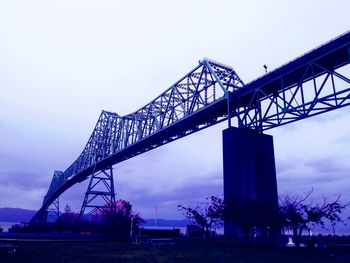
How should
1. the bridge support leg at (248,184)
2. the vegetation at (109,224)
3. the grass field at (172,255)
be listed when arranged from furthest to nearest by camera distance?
the vegetation at (109,224) < the bridge support leg at (248,184) < the grass field at (172,255)

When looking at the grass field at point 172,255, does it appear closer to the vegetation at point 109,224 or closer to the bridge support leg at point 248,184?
the bridge support leg at point 248,184

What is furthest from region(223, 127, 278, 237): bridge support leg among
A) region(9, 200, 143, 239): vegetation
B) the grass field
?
region(9, 200, 143, 239): vegetation

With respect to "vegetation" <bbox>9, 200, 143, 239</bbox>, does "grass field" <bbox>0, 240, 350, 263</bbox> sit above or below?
below

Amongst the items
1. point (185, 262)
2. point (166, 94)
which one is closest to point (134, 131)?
point (166, 94)

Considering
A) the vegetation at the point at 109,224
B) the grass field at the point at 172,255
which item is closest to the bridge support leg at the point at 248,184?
the grass field at the point at 172,255

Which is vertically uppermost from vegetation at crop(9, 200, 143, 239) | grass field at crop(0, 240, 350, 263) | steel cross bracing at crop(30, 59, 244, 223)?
steel cross bracing at crop(30, 59, 244, 223)

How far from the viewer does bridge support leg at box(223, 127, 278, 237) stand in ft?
100

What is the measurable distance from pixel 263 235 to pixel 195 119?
16.3 metres

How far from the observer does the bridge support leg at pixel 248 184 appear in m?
30.5

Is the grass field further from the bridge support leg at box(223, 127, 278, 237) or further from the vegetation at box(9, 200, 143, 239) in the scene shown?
the vegetation at box(9, 200, 143, 239)

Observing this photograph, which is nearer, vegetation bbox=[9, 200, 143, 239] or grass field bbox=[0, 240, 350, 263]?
grass field bbox=[0, 240, 350, 263]

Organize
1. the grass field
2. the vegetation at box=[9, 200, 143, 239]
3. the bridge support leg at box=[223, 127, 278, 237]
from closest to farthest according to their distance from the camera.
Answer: the grass field, the bridge support leg at box=[223, 127, 278, 237], the vegetation at box=[9, 200, 143, 239]

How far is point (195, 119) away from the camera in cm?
4147

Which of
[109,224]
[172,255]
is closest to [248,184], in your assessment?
[172,255]
